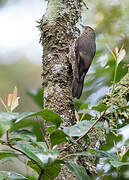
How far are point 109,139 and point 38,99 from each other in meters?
0.58

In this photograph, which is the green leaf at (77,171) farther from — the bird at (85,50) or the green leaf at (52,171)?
the bird at (85,50)

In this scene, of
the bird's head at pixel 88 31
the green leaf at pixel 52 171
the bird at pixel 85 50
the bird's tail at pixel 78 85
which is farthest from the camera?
the bird's head at pixel 88 31

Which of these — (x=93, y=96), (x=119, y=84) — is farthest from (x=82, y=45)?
(x=119, y=84)

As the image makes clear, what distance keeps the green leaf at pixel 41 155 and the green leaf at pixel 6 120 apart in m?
0.11

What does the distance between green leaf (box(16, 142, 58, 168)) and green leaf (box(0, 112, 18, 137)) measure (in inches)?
4.2

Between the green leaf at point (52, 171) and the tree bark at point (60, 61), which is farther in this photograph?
the tree bark at point (60, 61)

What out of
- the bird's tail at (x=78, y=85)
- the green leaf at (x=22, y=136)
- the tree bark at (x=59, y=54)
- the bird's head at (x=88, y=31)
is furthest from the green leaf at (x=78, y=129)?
the bird's head at (x=88, y=31)

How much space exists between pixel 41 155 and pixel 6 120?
15 centimetres

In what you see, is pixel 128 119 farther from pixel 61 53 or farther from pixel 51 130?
pixel 51 130

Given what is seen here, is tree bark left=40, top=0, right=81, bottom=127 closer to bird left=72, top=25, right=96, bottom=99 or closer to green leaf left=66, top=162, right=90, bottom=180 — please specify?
green leaf left=66, top=162, right=90, bottom=180

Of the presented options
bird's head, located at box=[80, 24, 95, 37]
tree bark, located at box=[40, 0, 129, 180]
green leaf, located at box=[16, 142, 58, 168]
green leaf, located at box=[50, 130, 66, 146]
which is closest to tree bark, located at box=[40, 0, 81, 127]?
tree bark, located at box=[40, 0, 129, 180]

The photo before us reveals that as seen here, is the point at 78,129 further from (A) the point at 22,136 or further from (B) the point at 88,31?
(B) the point at 88,31

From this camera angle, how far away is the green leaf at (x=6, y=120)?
3.10ft

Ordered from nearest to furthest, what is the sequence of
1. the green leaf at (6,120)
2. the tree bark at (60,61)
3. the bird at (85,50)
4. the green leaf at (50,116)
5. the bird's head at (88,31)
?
the green leaf at (6,120)
the green leaf at (50,116)
the tree bark at (60,61)
the bird at (85,50)
the bird's head at (88,31)
